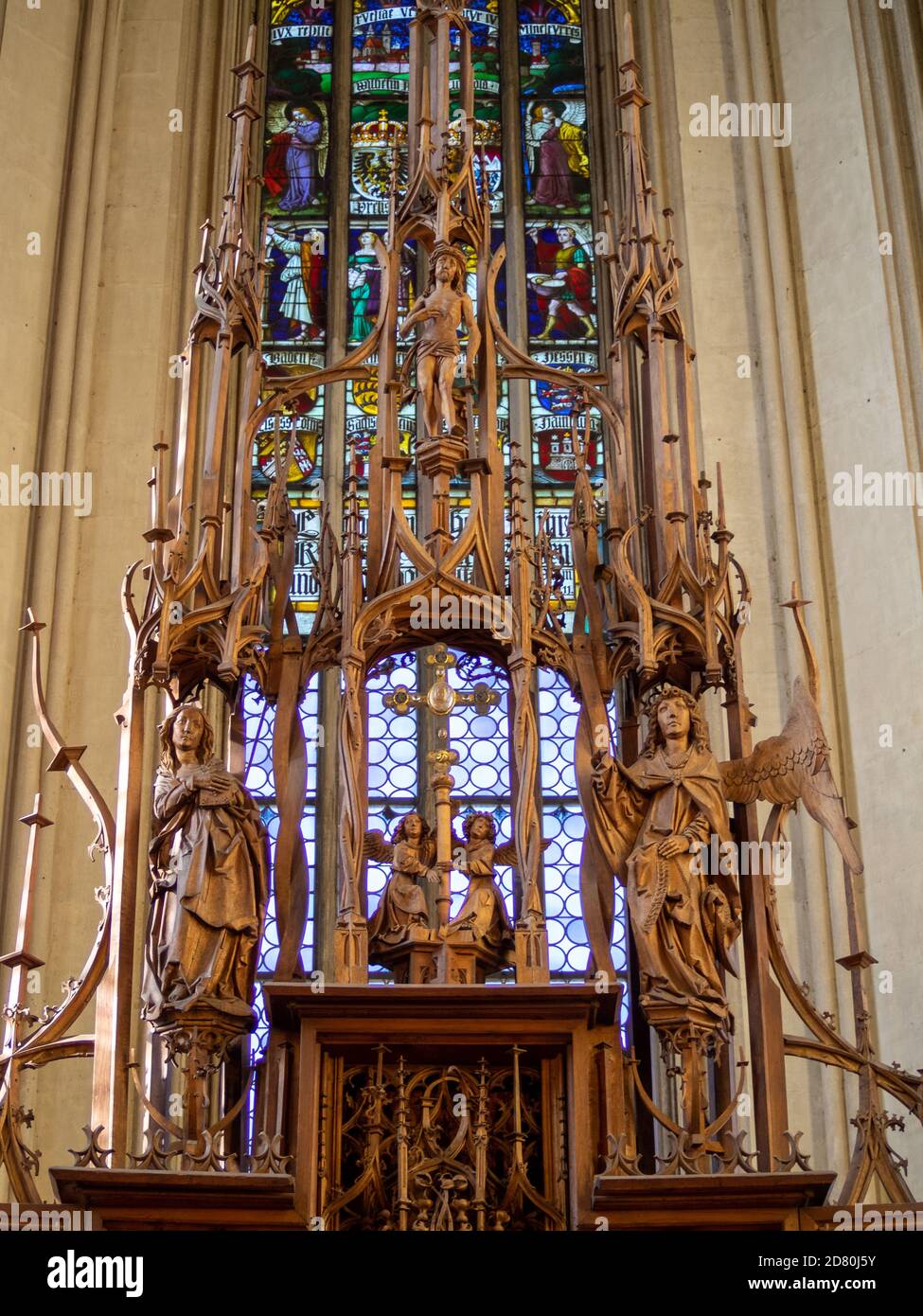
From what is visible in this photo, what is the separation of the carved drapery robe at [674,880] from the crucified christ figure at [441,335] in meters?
1.80

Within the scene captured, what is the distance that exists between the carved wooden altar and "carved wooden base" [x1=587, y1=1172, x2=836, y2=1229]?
15mm

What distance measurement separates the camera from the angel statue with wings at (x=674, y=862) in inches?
328

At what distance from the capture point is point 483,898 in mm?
8602

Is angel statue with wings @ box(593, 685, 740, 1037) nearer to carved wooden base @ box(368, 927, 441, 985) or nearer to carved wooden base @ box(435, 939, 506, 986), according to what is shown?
carved wooden base @ box(435, 939, 506, 986)

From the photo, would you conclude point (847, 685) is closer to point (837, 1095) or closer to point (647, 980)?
point (837, 1095)

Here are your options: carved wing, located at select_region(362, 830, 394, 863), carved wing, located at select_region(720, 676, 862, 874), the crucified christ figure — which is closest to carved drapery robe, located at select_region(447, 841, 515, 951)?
carved wing, located at select_region(362, 830, 394, 863)

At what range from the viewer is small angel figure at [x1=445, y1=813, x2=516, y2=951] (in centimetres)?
848

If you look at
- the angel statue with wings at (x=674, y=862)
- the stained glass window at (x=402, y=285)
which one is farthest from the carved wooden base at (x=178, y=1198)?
the stained glass window at (x=402, y=285)

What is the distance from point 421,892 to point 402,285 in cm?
575

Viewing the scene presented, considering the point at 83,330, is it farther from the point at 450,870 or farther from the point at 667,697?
the point at 450,870

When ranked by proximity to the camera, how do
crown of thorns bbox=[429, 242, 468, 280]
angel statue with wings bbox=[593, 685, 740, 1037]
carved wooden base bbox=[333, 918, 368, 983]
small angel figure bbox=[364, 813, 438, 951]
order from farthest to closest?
1. crown of thorns bbox=[429, 242, 468, 280]
2. small angel figure bbox=[364, 813, 438, 951]
3. angel statue with wings bbox=[593, 685, 740, 1037]
4. carved wooden base bbox=[333, 918, 368, 983]

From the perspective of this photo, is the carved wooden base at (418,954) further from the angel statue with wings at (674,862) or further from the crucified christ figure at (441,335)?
the crucified christ figure at (441,335)

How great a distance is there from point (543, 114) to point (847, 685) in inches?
184

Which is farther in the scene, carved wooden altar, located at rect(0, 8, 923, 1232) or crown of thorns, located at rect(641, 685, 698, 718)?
crown of thorns, located at rect(641, 685, 698, 718)
